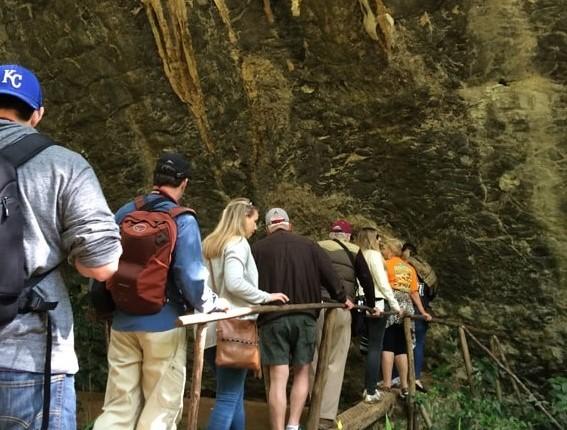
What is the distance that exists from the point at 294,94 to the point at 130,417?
5.90m

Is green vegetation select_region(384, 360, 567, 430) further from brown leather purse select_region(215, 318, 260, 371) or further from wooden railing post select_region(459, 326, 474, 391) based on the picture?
brown leather purse select_region(215, 318, 260, 371)

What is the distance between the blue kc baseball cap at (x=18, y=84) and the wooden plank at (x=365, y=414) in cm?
409

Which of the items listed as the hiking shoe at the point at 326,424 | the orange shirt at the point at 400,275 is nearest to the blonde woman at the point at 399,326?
the orange shirt at the point at 400,275

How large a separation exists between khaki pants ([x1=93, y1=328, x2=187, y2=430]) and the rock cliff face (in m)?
5.59

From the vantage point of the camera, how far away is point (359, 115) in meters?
8.34

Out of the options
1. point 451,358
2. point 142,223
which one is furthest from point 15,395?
point 451,358

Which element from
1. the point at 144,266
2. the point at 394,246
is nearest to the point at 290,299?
the point at 144,266

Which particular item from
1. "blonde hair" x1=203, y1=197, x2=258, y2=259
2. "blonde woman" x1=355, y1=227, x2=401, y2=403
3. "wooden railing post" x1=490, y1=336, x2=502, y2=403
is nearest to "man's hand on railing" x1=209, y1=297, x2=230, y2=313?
"blonde hair" x1=203, y1=197, x2=258, y2=259

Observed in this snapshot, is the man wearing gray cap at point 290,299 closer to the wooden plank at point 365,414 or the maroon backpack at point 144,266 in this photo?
the wooden plank at point 365,414

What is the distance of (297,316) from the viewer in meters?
4.64

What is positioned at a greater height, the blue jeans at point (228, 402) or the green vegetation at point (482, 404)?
the blue jeans at point (228, 402)

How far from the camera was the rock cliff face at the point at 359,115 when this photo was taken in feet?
25.2

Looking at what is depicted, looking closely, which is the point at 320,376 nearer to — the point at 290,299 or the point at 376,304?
the point at 290,299

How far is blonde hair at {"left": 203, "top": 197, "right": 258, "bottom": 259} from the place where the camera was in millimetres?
4223
